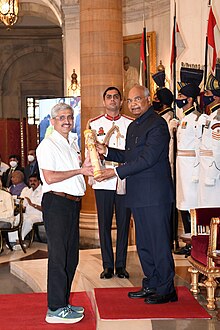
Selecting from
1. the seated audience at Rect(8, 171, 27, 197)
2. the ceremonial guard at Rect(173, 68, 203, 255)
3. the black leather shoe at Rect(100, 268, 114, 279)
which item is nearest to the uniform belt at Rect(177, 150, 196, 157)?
the ceremonial guard at Rect(173, 68, 203, 255)

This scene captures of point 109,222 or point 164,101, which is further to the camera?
point 164,101

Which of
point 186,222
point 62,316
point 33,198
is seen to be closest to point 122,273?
point 62,316

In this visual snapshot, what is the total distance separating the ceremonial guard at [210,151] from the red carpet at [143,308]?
5.93 ft

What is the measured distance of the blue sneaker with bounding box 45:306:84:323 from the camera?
5.60m

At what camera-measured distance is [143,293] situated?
19.4ft

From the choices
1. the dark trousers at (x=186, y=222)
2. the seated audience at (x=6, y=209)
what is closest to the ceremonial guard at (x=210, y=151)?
the dark trousers at (x=186, y=222)

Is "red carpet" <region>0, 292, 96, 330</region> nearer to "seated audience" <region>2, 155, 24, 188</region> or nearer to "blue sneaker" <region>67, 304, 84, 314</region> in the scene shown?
"blue sneaker" <region>67, 304, 84, 314</region>

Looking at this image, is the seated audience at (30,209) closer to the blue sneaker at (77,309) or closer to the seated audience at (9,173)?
the seated audience at (9,173)

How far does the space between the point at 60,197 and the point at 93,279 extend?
203 cm

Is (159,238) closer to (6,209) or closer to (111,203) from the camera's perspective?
(111,203)

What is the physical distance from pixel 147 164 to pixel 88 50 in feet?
17.9

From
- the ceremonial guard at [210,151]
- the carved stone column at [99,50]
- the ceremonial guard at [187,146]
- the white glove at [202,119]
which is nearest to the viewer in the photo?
the ceremonial guard at [210,151]

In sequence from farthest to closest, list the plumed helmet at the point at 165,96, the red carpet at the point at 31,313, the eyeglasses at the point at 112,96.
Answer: the plumed helmet at the point at 165,96 → the eyeglasses at the point at 112,96 → the red carpet at the point at 31,313

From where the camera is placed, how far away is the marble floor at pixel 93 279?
536cm
